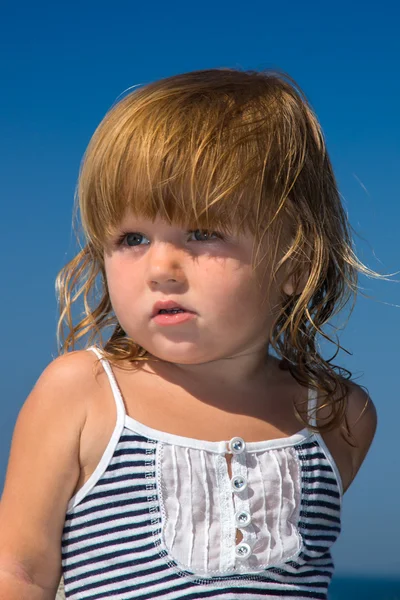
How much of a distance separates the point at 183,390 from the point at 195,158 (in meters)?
0.45

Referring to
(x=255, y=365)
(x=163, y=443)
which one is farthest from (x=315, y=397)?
(x=163, y=443)

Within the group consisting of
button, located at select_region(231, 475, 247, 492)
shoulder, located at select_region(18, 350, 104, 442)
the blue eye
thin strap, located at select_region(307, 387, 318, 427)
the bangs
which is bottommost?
button, located at select_region(231, 475, 247, 492)

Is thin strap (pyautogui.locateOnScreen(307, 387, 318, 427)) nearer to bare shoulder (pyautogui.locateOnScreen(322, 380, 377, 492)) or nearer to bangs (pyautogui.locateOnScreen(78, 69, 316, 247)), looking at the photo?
bare shoulder (pyautogui.locateOnScreen(322, 380, 377, 492))

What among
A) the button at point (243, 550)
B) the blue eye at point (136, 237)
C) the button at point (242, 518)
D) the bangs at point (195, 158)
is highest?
the bangs at point (195, 158)

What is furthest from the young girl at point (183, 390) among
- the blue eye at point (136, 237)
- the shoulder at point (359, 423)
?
the shoulder at point (359, 423)

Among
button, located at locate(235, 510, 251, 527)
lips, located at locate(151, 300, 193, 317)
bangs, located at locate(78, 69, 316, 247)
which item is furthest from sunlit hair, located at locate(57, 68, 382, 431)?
button, located at locate(235, 510, 251, 527)

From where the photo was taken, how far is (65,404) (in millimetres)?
1788

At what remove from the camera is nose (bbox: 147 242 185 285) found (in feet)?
5.65

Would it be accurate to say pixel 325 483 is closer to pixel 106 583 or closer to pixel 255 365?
pixel 255 365

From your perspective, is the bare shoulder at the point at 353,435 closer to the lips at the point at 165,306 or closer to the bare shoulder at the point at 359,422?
the bare shoulder at the point at 359,422

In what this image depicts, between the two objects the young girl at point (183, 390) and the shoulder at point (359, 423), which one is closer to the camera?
the young girl at point (183, 390)

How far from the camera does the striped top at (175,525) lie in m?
1.77

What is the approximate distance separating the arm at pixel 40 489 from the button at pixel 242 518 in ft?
0.98

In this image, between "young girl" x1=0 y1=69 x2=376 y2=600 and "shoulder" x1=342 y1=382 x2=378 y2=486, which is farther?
"shoulder" x1=342 y1=382 x2=378 y2=486
